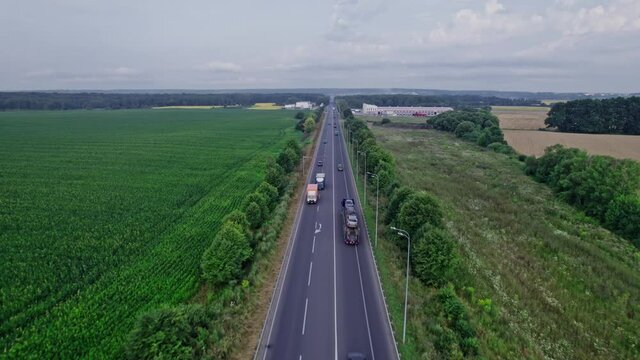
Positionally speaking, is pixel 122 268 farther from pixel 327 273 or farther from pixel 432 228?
pixel 432 228

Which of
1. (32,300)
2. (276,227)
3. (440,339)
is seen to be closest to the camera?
(440,339)

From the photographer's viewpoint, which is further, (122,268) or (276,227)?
(276,227)

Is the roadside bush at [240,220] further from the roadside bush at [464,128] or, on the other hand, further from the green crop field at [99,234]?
the roadside bush at [464,128]

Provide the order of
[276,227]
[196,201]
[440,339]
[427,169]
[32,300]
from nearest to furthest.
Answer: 1. [440,339]
2. [32,300]
3. [276,227]
4. [196,201]
5. [427,169]

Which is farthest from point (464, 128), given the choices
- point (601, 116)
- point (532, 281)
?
point (532, 281)

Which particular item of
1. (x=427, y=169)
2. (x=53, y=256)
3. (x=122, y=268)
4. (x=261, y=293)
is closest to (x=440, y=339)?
(x=261, y=293)

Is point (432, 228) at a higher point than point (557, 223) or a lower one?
higher

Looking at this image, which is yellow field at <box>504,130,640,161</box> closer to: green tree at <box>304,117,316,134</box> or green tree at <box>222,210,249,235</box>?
green tree at <box>304,117,316,134</box>
